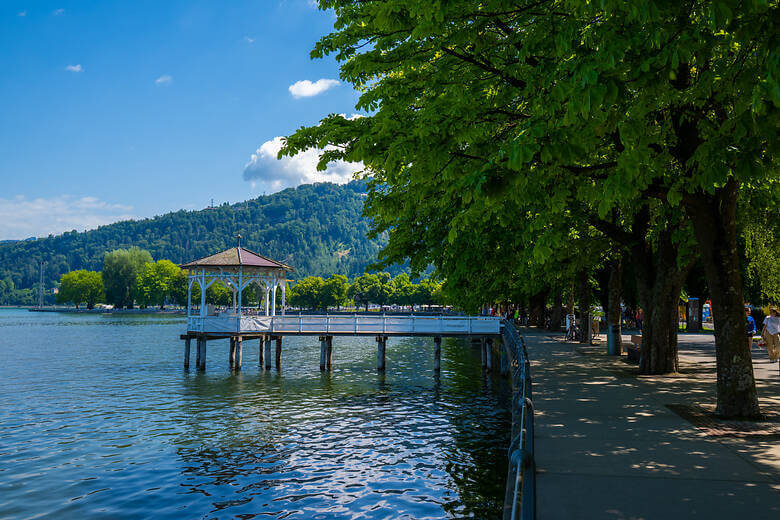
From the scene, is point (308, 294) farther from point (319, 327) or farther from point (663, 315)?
point (663, 315)

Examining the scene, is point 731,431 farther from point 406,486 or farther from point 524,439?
point 524,439

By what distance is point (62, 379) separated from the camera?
3025 centimetres

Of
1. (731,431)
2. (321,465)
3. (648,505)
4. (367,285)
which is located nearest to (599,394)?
(731,431)

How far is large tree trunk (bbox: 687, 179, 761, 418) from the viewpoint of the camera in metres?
11.7

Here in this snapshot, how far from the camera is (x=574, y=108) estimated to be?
19.0 ft

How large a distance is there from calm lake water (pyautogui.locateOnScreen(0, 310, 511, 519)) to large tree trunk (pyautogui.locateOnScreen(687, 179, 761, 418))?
193 inches

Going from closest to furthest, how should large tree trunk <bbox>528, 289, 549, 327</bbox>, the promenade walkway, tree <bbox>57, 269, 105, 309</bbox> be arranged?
the promenade walkway
large tree trunk <bbox>528, 289, 549, 327</bbox>
tree <bbox>57, 269, 105, 309</bbox>

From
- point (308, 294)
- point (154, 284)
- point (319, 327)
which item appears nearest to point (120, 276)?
point (154, 284)

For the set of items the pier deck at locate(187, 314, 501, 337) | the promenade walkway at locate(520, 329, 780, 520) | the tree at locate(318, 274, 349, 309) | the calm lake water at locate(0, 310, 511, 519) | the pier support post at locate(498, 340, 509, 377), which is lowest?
the calm lake water at locate(0, 310, 511, 519)

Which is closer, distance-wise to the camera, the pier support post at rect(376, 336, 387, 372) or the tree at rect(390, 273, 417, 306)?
the pier support post at rect(376, 336, 387, 372)

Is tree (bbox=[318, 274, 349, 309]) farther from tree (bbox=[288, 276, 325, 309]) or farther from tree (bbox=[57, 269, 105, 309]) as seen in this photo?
tree (bbox=[57, 269, 105, 309])

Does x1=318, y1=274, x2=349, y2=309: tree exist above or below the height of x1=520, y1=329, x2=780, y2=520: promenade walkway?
above

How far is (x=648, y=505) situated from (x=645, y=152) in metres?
4.25

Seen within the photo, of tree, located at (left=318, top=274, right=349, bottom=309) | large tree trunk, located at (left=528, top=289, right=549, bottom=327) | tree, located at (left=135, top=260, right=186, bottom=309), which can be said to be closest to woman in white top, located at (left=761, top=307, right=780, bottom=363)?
large tree trunk, located at (left=528, top=289, right=549, bottom=327)
